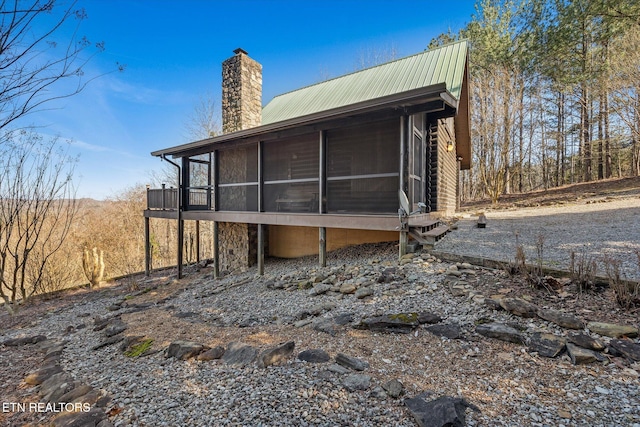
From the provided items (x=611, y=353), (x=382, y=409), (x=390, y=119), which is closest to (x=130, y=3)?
(x=390, y=119)

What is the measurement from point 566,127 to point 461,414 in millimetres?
26608

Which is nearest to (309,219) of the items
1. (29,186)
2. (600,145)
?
(29,186)

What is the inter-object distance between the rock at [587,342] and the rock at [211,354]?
320 centimetres

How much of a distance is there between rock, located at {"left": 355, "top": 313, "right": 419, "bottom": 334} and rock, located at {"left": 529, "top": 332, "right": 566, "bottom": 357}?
1010 millimetres

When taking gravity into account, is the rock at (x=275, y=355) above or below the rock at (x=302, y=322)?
above

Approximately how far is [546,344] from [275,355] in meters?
2.36

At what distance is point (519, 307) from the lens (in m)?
2.96

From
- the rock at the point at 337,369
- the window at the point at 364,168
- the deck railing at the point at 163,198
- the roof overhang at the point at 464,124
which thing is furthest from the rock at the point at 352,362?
the deck railing at the point at 163,198

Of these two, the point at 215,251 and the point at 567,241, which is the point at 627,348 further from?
the point at 215,251

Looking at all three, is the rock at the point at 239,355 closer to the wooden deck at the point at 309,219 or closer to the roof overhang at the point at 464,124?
the wooden deck at the point at 309,219

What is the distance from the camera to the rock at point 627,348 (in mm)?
2197

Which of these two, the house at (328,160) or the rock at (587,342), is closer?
the rock at (587,342)

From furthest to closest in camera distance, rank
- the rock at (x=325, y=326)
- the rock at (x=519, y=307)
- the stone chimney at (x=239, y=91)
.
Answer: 1. the stone chimney at (x=239, y=91)
2. the rock at (x=325, y=326)
3. the rock at (x=519, y=307)

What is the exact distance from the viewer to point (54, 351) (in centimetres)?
388
